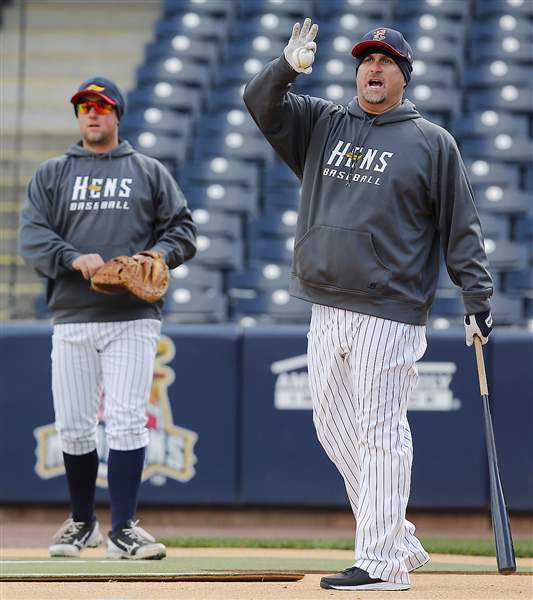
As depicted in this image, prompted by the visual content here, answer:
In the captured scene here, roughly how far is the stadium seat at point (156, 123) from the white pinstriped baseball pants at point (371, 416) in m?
5.65

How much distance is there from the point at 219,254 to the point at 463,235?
4.38m

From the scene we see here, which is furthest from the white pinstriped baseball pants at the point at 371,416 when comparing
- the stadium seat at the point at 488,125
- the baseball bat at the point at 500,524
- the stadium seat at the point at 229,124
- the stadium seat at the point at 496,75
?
the stadium seat at the point at 496,75

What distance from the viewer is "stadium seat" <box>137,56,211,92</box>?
9789 mm

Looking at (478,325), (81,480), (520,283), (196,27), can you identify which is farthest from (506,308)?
(196,27)

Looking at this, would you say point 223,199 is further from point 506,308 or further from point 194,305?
point 506,308

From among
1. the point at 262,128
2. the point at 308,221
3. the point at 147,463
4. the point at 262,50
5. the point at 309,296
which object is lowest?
the point at 147,463

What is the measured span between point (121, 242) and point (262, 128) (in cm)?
108

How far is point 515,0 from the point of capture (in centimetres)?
1052

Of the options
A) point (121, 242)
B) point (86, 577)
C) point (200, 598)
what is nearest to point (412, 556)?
point (200, 598)

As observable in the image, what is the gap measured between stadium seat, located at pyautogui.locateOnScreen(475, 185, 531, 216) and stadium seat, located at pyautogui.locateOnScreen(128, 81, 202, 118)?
2.48 m

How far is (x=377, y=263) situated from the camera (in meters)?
3.63

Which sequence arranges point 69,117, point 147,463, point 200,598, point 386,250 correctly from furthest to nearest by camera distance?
point 69,117, point 147,463, point 386,250, point 200,598

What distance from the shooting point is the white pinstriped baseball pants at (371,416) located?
3.54m

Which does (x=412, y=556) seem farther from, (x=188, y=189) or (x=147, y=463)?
(x=188, y=189)
